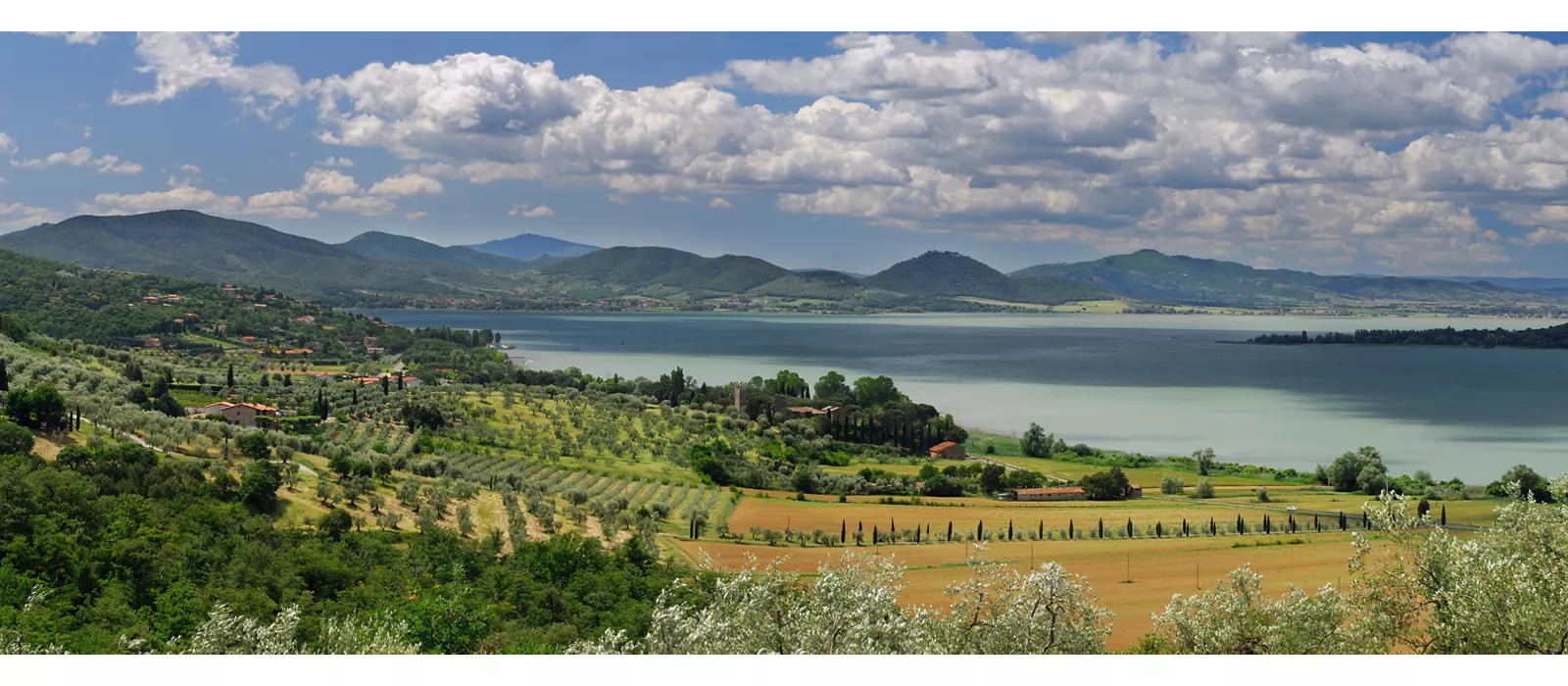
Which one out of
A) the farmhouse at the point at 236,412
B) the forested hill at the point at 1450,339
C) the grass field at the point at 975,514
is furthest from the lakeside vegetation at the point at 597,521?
the forested hill at the point at 1450,339

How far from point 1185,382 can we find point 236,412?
2558 inches

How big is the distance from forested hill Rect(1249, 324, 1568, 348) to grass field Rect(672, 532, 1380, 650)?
106725mm

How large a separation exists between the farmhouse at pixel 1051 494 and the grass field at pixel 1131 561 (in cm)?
742

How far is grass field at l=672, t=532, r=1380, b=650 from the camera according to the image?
68.4ft

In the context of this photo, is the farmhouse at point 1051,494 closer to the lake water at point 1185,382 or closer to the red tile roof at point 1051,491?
the red tile roof at point 1051,491

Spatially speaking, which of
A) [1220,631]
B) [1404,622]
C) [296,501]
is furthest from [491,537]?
[1404,622]

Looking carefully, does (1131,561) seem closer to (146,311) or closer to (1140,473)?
(1140,473)

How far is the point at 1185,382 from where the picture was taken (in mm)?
81750

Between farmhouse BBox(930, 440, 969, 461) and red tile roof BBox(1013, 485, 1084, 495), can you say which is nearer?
red tile roof BBox(1013, 485, 1084, 495)

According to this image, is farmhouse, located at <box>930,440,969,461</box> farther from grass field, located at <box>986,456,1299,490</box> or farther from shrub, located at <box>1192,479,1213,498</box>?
shrub, located at <box>1192,479,1213,498</box>

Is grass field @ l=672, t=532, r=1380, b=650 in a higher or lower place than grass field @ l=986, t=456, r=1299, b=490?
higher

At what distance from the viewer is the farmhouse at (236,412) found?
1467 inches

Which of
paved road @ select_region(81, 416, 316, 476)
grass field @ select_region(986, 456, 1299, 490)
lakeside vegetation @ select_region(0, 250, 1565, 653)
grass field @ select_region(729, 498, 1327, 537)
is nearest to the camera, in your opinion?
lakeside vegetation @ select_region(0, 250, 1565, 653)

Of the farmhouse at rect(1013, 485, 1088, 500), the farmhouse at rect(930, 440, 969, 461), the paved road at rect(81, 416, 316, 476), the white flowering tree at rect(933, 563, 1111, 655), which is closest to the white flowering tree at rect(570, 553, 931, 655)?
the white flowering tree at rect(933, 563, 1111, 655)
